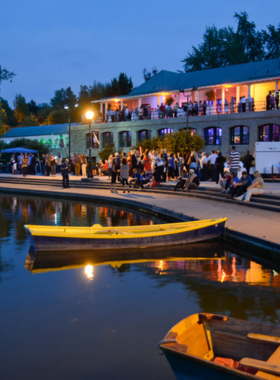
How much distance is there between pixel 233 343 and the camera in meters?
4.13

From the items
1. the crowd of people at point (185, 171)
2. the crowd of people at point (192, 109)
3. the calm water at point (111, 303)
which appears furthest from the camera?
the crowd of people at point (192, 109)

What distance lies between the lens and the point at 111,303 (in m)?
6.95

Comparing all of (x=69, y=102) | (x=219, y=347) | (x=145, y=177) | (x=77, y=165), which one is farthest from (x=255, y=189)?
(x=69, y=102)

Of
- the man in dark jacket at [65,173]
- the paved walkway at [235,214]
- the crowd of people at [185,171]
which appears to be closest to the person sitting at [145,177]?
the crowd of people at [185,171]

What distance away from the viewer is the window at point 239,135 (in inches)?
1516

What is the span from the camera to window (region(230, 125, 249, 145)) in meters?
38.5

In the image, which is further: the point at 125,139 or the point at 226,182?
the point at 125,139

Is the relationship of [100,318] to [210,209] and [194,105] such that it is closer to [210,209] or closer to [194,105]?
[210,209]

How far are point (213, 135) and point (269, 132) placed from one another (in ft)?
17.8

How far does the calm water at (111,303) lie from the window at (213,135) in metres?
30.1

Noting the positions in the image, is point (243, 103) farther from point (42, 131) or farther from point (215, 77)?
point (42, 131)

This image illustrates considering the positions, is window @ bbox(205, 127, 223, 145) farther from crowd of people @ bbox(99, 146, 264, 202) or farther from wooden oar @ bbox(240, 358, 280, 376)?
wooden oar @ bbox(240, 358, 280, 376)

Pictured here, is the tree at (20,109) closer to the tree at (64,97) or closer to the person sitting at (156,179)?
the tree at (64,97)

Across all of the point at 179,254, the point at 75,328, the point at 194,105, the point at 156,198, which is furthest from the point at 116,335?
the point at 194,105
